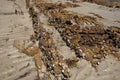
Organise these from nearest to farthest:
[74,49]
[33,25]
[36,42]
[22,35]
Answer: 1. [74,49]
2. [36,42]
3. [22,35]
4. [33,25]

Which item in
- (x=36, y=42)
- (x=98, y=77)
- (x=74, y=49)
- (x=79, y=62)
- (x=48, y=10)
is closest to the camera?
(x=98, y=77)

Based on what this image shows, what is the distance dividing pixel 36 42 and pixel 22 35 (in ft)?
2.79

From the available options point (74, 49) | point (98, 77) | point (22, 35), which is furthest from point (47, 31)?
point (98, 77)

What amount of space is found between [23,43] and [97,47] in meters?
2.25

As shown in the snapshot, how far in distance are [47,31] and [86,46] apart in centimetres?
167

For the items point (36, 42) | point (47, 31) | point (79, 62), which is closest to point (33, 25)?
point (47, 31)

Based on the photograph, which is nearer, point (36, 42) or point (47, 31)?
point (36, 42)

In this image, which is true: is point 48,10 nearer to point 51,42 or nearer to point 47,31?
point 47,31

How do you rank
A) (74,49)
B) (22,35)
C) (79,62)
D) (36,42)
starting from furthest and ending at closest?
(22,35) → (36,42) → (74,49) → (79,62)

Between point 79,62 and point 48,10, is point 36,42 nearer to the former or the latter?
point 79,62

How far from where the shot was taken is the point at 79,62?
5957mm

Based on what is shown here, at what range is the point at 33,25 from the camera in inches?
339

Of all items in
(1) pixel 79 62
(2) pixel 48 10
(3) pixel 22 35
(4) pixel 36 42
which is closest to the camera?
(1) pixel 79 62

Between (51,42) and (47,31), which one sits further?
(47,31)
